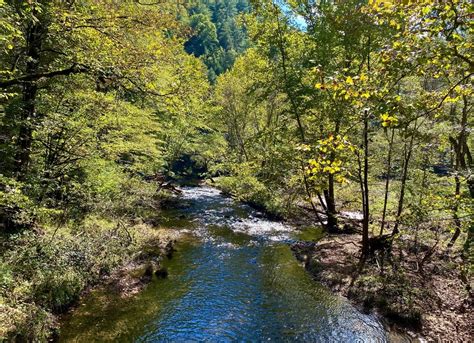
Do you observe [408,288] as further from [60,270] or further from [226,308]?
[60,270]

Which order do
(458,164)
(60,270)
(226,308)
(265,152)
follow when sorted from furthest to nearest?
1. (265,152)
2. (458,164)
3. (226,308)
4. (60,270)

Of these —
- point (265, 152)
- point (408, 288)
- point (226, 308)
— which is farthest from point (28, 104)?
point (265, 152)

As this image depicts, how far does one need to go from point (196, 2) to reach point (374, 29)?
23.4 ft

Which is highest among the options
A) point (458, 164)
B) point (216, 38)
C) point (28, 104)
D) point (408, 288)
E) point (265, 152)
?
point (216, 38)

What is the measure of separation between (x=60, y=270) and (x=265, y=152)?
41.7ft

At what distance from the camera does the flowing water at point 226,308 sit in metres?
8.54

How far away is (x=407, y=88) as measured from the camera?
12008 millimetres

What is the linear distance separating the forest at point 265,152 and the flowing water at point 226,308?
149 millimetres

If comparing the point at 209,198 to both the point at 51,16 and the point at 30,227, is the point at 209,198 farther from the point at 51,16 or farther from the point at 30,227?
the point at 51,16

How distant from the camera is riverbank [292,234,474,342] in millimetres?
8633

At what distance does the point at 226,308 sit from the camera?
393 inches

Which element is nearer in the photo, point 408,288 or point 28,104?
point 28,104

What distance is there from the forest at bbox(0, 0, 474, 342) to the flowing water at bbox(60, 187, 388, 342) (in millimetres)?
149

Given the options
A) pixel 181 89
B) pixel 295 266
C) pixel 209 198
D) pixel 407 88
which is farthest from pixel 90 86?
pixel 209 198
